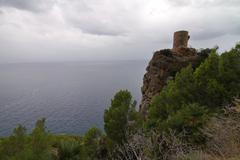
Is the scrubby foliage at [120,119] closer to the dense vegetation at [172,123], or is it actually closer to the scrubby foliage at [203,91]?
the dense vegetation at [172,123]

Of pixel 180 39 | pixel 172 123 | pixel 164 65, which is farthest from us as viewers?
pixel 180 39

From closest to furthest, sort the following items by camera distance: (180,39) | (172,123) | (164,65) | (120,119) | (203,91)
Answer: (172,123) < (203,91) < (120,119) < (164,65) < (180,39)

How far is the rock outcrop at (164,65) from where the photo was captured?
22500mm

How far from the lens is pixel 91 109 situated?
6744 centimetres

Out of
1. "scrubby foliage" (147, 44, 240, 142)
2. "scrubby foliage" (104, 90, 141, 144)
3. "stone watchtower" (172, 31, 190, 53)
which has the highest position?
"stone watchtower" (172, 31, 190, 53)

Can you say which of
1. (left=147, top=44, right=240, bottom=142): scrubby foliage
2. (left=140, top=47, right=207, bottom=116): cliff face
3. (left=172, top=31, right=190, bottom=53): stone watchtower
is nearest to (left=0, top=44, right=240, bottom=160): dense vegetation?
(left=147, top=44, right=240, bottom=142): scrubby foliage

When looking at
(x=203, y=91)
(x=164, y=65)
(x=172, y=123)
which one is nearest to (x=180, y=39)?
(x=164, y=65)

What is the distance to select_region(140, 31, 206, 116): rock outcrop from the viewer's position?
886 inches

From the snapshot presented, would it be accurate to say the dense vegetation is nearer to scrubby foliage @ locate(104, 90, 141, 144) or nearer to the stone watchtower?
scrubby foliage @ locate(104, 90, 141, 144)

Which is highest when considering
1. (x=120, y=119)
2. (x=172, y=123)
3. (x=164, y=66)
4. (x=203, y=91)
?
(x=164, y=66)

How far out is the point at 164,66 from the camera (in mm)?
22562

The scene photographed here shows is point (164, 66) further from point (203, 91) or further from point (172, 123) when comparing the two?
point (172, 123)

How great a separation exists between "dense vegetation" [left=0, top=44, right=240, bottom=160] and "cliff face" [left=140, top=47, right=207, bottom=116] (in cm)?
537

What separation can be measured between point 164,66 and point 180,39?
13.5ft
